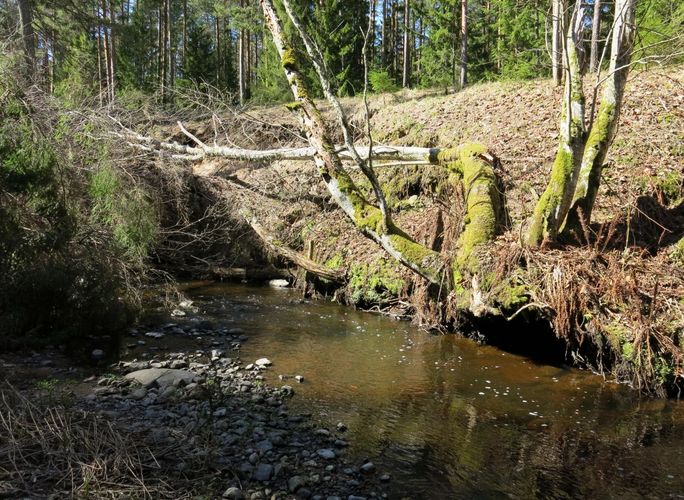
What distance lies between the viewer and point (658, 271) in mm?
6719

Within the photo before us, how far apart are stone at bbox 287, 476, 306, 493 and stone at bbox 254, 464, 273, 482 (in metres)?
0.16

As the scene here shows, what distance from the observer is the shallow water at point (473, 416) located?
4.34 metres

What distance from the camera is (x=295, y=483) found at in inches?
152

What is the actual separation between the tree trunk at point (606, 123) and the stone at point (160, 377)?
5.74 m

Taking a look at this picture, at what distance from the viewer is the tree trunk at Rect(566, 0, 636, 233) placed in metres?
7.14

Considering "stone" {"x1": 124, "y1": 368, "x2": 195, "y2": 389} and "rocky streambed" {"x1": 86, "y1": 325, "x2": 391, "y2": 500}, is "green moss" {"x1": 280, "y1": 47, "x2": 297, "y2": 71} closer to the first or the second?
"rocky streambed" {"x1": 86, "y1": 325, "x2": 391, "y2": 500}

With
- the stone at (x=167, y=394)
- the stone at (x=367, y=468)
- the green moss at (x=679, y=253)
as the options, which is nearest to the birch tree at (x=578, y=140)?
the green moss at (x=679, y=253)

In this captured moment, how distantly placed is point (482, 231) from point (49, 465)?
656cm

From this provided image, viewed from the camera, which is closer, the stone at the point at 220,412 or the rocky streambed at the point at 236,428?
the rocky streambed at the point at 236,428

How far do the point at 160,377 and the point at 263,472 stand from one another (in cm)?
236

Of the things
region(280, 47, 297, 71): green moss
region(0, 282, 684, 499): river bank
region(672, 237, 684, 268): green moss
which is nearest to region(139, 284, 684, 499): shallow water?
region(0, 282, 684, 499): river bank

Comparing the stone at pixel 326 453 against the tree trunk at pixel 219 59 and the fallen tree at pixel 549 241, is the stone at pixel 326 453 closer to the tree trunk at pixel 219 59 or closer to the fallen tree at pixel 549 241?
the fallen tree at pixel 549 241

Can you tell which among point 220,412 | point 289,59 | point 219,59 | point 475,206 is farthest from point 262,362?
point 219,59

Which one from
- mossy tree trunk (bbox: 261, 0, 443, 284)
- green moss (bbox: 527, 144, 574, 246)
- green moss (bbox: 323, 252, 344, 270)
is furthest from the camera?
green moss (bbox: 323, 252, 344, 270)
